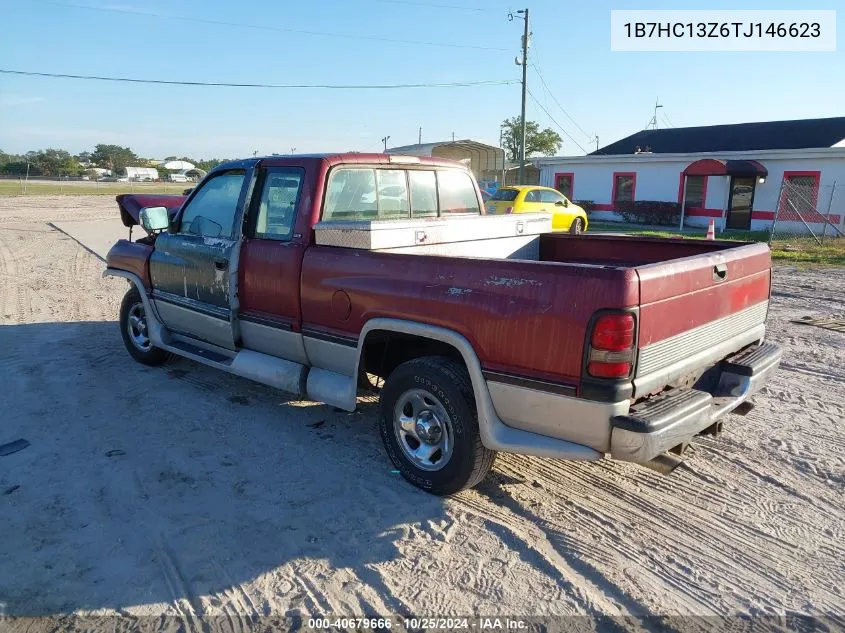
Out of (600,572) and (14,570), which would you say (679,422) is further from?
(14,570)

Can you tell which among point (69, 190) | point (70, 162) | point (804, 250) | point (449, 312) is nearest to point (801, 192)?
point (804, 250)

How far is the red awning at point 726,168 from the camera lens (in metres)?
22.0

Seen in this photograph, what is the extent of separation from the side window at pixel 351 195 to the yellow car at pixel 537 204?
13.6m

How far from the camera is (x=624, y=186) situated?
2683 cm

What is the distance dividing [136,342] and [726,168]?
70.9 ft

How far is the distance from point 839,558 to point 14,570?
4038mm

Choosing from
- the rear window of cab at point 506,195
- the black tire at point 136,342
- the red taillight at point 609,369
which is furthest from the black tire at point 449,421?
the rear window of cab at point 506,195

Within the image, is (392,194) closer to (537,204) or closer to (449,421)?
(449,421)

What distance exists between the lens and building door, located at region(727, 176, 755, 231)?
75.6ft

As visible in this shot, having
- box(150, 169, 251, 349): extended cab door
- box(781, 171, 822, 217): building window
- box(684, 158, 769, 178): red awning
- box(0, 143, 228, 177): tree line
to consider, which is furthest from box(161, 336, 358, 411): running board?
box(0, 143, 228, 177): tree line

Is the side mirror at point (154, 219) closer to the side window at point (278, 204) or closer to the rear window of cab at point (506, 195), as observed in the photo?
the side window at point (278, 204)

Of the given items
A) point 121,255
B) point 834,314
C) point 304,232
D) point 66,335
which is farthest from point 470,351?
point 834,314

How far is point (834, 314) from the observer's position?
8.48m

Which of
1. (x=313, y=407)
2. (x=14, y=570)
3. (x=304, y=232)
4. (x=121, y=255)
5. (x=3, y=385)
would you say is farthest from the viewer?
(x=121, y=255)
